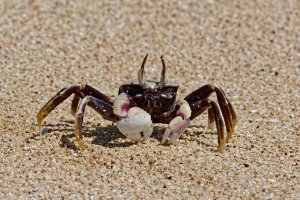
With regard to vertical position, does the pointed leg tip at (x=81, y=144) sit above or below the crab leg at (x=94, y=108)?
below

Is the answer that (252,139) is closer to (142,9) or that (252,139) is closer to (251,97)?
(251,97)

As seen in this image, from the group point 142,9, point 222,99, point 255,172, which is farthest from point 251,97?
point 142,9

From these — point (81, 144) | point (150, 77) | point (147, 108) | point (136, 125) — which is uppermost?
point (150, 77)

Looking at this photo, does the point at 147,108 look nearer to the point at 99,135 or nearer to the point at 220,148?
the point at 99,135

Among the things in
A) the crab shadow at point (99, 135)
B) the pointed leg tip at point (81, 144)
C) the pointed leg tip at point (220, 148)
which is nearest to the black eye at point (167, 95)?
the crab shadow at point (99, 135)

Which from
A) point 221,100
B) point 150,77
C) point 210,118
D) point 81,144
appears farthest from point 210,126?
point 150,77

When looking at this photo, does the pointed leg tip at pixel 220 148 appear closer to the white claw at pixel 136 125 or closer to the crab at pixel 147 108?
the crab at pixel 147 108
